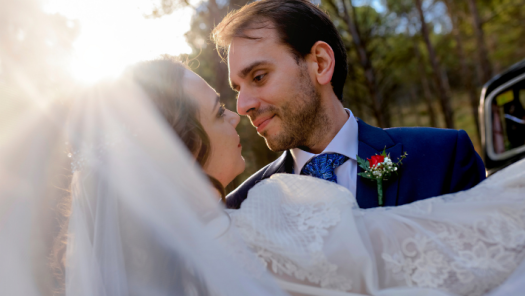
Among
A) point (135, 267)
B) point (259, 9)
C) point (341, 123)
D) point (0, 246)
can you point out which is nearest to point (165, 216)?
point (135, 267)

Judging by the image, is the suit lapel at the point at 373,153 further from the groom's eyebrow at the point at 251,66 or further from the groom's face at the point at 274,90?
the groom's eyebrow at the point at 251,66

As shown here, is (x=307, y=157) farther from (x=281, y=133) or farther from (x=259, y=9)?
(x=259, y=9)

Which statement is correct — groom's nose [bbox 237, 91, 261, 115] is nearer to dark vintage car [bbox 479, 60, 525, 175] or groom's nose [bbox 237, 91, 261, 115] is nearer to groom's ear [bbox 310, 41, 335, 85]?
groom's ear [bbox 310, 41, 335, 85]

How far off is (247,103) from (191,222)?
1.31m

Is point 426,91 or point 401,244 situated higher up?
point 426,91

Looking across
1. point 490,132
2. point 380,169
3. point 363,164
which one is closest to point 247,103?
point 363,164

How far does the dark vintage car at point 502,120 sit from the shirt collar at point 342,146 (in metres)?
1.48

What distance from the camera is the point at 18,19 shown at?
753 cm

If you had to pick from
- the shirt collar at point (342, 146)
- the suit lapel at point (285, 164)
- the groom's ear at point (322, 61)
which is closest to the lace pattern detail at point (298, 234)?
the shirt collar at point (342, 146)

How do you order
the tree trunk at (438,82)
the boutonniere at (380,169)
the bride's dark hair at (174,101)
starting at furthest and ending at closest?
the tree trunk at (438,82), the boutonniere at (380,169), the bride's dark hair at (174,101)

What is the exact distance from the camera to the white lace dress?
1.60 metres

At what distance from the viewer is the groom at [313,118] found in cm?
254

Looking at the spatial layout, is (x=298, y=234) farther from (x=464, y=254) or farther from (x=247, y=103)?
(x=247, y=103)

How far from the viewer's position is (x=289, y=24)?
9.93ft
